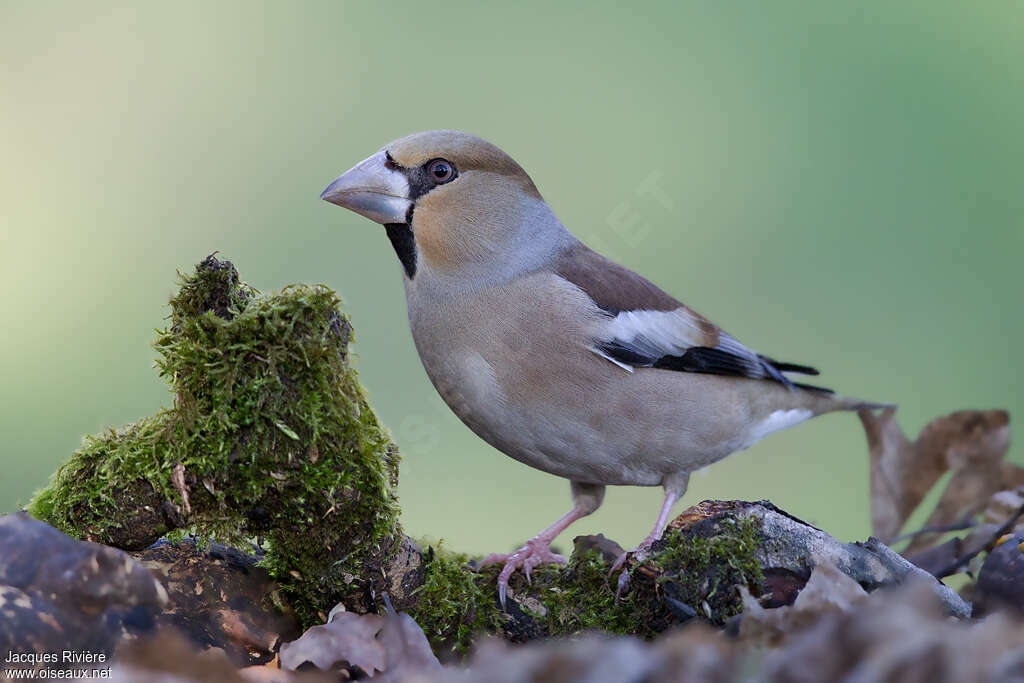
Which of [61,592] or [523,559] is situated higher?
[61,592]

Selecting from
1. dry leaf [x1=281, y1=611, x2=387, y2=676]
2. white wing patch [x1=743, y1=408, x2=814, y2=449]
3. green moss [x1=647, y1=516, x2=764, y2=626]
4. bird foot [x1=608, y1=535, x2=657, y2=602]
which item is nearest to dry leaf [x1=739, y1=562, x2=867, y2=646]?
green moss [x1=647, y1=516, x2=764, y2=626]

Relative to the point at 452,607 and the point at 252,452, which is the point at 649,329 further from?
the point at 252,452

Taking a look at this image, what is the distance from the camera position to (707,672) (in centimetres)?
151

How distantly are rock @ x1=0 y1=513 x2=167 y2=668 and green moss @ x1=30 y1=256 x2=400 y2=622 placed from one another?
484 mm

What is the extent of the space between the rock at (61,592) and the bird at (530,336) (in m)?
1.62

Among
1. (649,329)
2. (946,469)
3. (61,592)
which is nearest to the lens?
(61,592)

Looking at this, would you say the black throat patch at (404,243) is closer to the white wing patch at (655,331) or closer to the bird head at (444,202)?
the bird head at (444,202)

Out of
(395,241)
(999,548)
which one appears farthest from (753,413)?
(395,241)

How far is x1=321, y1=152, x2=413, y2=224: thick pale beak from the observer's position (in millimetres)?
4078

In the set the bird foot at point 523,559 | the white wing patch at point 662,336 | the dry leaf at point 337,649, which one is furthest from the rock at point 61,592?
the white wing patch at point 662,336

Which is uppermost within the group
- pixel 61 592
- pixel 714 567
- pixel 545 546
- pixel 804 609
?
pixel 804 609

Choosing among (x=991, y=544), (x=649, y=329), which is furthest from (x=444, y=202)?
(x=991, y=544)

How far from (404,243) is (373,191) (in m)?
0.35

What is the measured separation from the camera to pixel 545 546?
409cm
